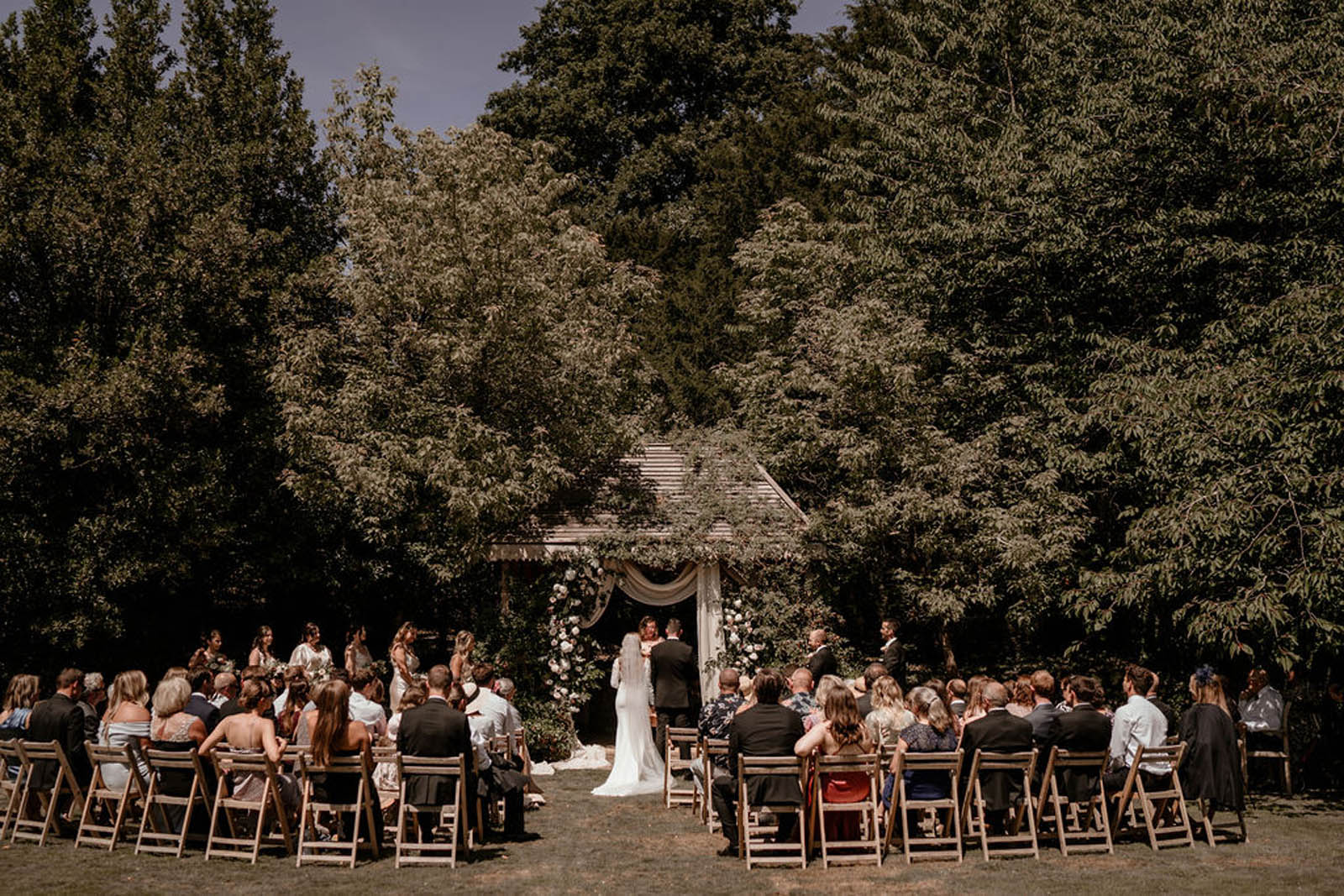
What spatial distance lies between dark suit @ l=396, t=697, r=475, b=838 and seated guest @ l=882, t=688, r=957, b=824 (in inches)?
149

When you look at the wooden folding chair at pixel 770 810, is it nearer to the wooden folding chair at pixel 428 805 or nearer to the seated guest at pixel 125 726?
the wooden folding chair at pixel 428 805

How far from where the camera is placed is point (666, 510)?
1856 cm

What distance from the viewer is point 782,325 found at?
77.4ft

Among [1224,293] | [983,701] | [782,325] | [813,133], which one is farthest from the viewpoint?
Result: [813,133]

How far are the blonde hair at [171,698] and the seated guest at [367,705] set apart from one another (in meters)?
1.51

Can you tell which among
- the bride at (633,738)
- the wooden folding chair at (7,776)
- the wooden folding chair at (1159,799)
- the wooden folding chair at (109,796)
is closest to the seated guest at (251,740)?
the wooden folding chair at (109,796)

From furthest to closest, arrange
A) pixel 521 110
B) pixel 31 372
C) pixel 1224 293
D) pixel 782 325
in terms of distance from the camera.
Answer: pixel 521 110, pixel 782 325, pixel 31 372, pixel 1224 293

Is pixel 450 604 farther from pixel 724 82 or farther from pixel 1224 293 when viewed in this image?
pixel 724 82

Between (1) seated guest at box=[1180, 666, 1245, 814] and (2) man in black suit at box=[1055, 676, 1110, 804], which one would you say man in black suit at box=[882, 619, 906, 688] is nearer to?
(2) man in black suit at box=[1055, 676, 1110, 804]

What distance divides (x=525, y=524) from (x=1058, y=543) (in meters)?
8.36

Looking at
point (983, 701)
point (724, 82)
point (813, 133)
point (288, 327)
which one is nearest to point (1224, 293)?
point (983, 701)

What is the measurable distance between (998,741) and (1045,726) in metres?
0.79

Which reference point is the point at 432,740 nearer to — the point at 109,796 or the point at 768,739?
the point at 768,739

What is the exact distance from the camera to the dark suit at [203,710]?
1045cm
